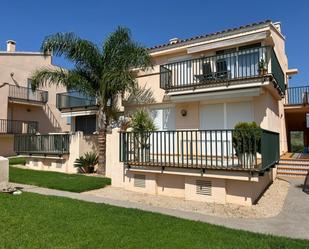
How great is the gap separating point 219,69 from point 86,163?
1051cm

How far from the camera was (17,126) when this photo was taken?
31688 millimetres

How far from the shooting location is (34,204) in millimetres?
9102

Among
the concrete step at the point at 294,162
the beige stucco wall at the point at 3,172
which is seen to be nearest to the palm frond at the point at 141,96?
the beige stucco wall at the point at 3,172

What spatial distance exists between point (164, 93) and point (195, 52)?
10.5ft

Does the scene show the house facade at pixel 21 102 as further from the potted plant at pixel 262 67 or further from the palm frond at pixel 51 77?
the potted plant at pixel 262 67

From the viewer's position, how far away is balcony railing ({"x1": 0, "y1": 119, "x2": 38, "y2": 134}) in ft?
98.7

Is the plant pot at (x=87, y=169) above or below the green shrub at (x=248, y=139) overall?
below

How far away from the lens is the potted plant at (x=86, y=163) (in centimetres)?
1802

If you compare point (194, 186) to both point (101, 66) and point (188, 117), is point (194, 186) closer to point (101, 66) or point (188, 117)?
point (188, 117)

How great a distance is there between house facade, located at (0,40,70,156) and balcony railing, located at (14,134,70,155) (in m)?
10.7

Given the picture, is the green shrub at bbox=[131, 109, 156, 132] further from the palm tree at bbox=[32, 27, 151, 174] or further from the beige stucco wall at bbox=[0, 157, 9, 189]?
the beige stucco wall at bbox=[0, 157, 9, 189]

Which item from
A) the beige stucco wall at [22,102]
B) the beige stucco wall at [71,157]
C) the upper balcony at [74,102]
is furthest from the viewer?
the beige stucco wall at [22,102]

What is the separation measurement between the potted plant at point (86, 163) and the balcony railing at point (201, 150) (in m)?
6.08

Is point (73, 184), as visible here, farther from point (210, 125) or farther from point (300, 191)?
point (300, 191)
